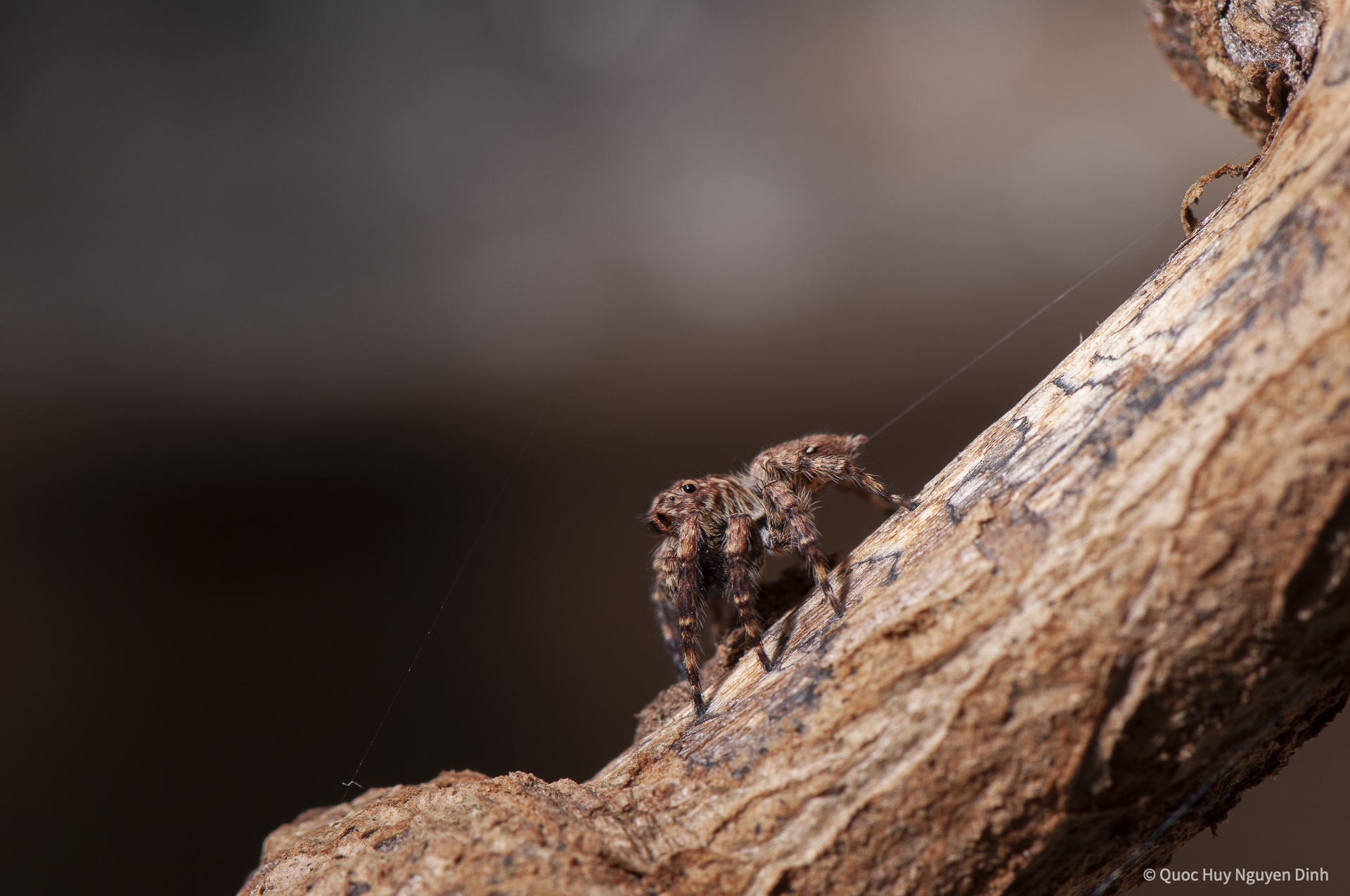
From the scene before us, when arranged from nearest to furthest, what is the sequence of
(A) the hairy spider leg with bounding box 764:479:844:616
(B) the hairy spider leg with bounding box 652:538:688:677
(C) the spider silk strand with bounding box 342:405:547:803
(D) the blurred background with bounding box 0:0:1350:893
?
(A) the hairy spider leg with bounding box 764:479:844:616 → (B) the hairy spider leg with bounding box 652:538:688:677 → (C) the spider silk strand with bounding box 342:405:547:803 → (D) the blurred background with bounding box 0:0:1350:893

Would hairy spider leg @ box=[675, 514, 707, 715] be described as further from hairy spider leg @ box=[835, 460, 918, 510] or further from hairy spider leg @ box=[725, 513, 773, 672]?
hairy spider leg @ box=[835, 460, 918, 510]

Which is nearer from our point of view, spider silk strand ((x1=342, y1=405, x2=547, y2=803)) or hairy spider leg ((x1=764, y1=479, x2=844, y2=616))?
hairy spider leg ((x1=764, y1=479, x2=844, y2=616))

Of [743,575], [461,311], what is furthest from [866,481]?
[461,311]

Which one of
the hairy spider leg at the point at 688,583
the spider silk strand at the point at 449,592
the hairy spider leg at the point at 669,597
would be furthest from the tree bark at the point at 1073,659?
the spider silk strand at the point at 449,592

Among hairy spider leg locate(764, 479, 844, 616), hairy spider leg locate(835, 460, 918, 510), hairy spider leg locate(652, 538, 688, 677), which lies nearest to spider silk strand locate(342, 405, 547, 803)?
hairy spider leg locate(652, 538, 688, 677)

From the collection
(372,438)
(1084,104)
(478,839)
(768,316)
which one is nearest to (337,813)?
(478,839)

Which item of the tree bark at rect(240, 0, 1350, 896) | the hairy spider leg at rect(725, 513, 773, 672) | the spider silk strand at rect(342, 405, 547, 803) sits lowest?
the tree bark at rect(240, 0, 1350, 896)
